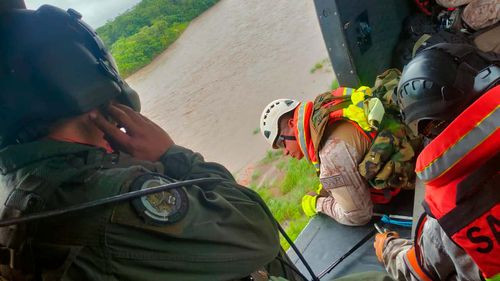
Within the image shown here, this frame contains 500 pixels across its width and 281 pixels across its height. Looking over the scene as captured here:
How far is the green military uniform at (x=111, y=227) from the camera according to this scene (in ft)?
2.89

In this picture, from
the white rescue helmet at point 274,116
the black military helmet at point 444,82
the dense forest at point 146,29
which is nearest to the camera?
the black military helmet at point 444,82

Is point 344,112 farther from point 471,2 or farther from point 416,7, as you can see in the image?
point 416,7

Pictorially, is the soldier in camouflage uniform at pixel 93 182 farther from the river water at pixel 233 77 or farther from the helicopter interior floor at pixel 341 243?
the river water at pixel 233 77

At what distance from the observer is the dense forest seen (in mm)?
16812

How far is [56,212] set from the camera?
33.9 inches

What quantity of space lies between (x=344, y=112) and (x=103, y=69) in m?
1.82

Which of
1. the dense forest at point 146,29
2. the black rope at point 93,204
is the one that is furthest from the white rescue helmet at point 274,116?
the dense forest at point 146,29

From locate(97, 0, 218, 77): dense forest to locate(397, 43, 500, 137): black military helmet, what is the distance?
1502 cm

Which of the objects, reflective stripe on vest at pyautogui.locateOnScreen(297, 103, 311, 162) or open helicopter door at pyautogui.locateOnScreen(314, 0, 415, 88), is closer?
reflective stripe on vest at pyautogui.locateOnScreen(297, 103, 311, 162)

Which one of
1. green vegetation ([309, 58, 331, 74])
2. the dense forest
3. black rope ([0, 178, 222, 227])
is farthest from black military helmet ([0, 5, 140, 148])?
the dense forest

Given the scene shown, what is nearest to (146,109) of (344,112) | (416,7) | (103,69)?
(416,7)

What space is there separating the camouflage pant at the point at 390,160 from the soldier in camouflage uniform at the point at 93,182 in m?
1.57

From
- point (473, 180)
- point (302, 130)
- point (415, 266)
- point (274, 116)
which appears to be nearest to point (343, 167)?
point (302, 130)

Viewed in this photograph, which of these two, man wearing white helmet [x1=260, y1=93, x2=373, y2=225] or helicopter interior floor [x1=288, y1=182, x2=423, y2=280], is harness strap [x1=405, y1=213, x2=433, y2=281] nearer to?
helicopter interior floor [x1=288, y1=182, x2=423, y2=280]
